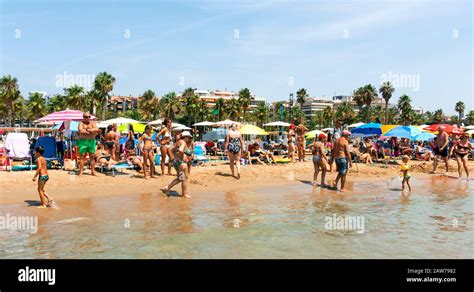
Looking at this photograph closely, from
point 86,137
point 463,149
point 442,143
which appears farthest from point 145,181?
point 463,149

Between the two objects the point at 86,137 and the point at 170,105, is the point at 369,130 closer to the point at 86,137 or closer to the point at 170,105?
the point at 86,137

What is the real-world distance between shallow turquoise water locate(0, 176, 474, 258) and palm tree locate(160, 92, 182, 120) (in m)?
62.7

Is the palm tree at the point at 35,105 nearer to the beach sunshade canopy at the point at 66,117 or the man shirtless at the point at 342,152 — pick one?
the beach sunshade canopy at the point at 66,117

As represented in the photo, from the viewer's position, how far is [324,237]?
6.49 metres

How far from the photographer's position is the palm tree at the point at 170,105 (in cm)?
7175

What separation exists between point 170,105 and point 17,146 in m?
60.4

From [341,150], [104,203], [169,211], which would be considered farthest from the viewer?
[341,150]

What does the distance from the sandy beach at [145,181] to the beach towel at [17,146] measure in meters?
0.91

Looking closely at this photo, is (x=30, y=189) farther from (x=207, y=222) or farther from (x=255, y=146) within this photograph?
(x=255, y=146)

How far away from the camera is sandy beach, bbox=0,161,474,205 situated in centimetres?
983

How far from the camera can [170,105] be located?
71562 millimetres

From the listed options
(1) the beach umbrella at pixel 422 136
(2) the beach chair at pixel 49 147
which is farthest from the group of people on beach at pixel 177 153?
(1) the beach umbrella at pixel 422 136

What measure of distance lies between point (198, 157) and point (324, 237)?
8.93m
